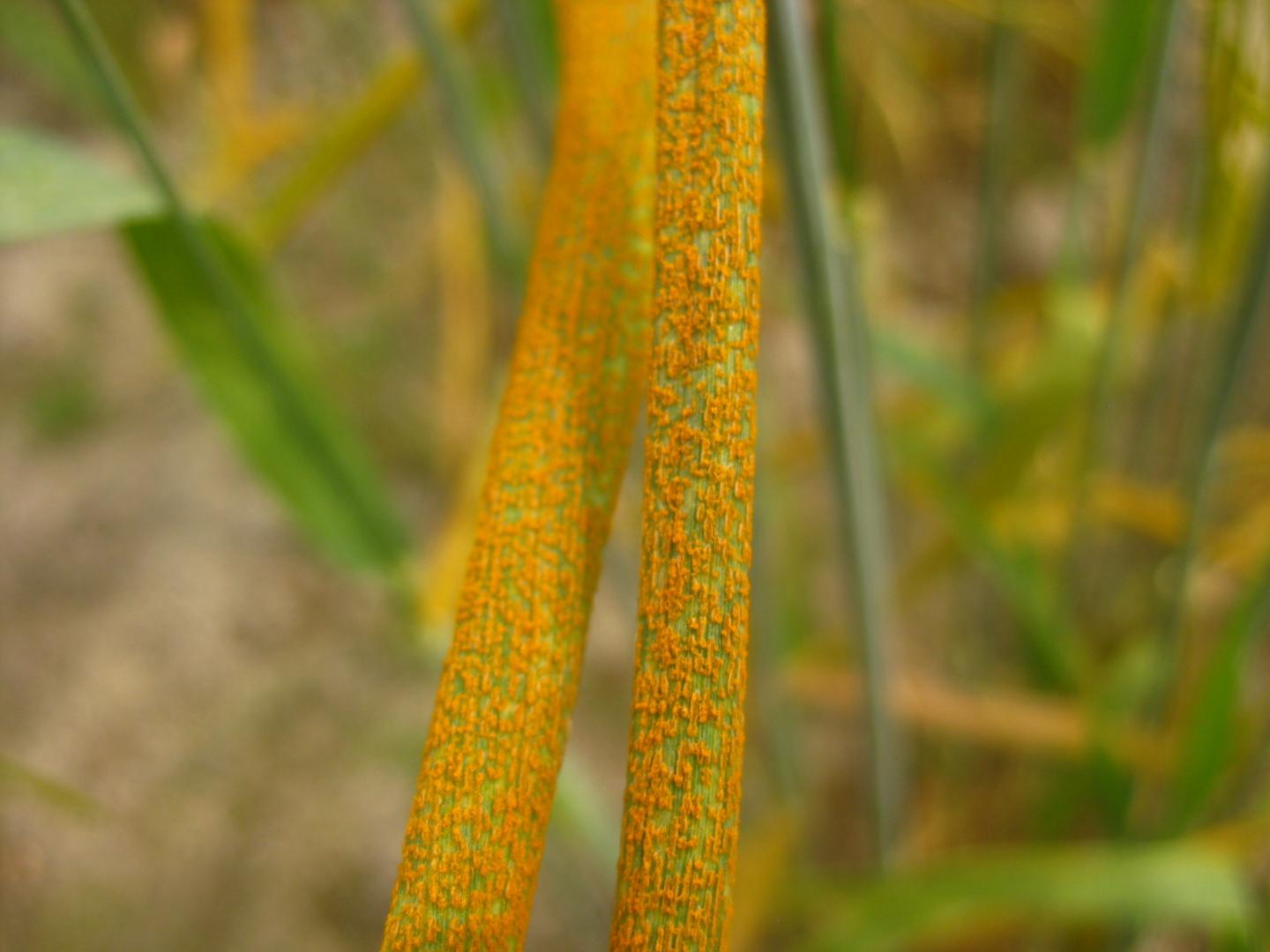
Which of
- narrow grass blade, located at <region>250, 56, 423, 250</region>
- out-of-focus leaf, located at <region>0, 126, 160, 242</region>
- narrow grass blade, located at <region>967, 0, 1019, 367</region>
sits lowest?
narrow grass blade, located at <region>967, 0, 1019, 367</region>

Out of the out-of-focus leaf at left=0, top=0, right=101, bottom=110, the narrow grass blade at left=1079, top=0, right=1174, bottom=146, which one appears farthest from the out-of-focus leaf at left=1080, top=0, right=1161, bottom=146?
the out-of-focus leaf at left=0, top=0, right=101, bottom=110

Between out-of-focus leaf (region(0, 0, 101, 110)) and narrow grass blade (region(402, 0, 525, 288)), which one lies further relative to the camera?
out-of-focus leaf (region(0, 0, 101, 110))

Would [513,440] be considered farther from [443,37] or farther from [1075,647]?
[1075,647]

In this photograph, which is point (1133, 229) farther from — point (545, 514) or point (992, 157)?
point (545, 514)

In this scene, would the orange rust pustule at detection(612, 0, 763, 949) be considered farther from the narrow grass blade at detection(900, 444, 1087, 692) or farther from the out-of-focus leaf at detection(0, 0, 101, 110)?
the out-of-focus leaf at detection(0, 0, 101, 110)

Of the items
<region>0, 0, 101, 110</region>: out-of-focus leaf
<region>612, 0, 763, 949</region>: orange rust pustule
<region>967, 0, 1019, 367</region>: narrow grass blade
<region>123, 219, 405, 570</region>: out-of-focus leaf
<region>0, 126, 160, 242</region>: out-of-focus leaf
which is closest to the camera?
<region>612, 0, 763, 949</region>: orange rust pustule

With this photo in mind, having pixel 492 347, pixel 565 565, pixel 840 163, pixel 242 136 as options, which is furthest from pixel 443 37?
pixel 492 347

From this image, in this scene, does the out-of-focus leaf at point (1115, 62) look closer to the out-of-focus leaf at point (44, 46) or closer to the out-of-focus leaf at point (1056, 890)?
the out-of-focus leaf at point (1056, 890)
